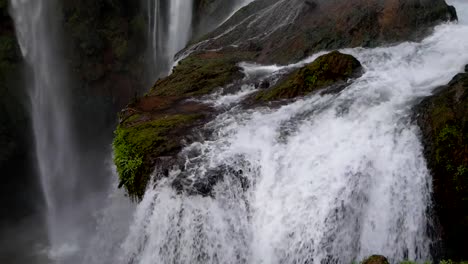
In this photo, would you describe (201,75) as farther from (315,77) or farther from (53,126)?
(53,126)

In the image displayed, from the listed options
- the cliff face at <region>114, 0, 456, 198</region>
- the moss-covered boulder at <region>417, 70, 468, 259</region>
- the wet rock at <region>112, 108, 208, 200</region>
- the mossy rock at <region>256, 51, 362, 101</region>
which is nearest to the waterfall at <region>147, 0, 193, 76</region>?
the cliff face at <region>114, 0, 456, 198</region>

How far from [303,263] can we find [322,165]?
1738mm

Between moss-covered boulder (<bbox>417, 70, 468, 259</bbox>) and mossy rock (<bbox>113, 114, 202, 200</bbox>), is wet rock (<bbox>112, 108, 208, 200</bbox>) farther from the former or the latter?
moss-covered boulder (<bbox>417, 70, 468, 259</bbox>)

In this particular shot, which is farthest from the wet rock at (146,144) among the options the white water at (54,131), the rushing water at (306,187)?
the white water at (54,131)

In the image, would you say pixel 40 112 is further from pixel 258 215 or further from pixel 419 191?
pixel 419 191

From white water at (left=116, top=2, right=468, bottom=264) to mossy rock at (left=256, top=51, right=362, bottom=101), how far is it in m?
1.36

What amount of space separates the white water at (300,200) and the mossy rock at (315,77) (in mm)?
1355

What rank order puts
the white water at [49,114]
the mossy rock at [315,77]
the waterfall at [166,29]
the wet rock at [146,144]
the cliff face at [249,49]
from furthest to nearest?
the waterfall at [166,29]
the white water at [49,114]
the mossy rock at [315,77]
the cliff face at [249,49]
the wet rock at [146,144]

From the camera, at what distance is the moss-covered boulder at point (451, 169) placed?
8141 millimetres

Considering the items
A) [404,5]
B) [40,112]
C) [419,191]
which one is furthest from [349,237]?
[40,112]

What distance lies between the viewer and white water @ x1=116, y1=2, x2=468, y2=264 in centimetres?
788

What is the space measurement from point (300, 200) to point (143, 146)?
316 cm

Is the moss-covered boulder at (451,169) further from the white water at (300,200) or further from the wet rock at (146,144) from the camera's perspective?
the wet rock at (146,144)

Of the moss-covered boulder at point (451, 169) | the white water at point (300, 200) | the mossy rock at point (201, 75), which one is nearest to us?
the white water at point (300, 200)
